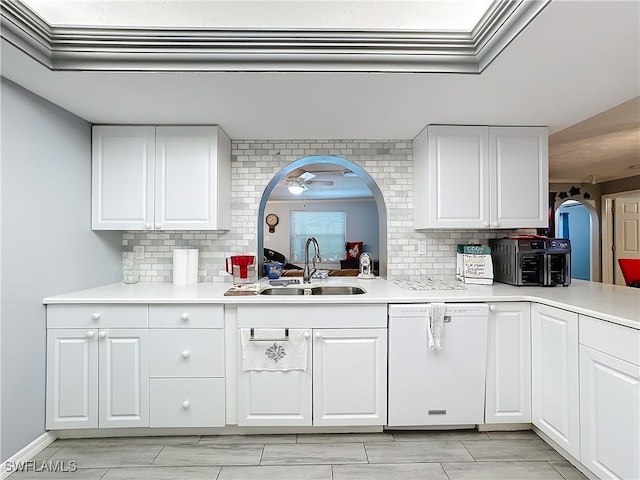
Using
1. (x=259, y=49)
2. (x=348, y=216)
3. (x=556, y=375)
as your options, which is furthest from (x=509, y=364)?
(x=348, y=216)

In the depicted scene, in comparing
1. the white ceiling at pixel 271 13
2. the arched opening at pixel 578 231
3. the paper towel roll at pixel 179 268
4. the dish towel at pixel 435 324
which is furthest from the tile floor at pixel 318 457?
the arched opening at pixel 578 231

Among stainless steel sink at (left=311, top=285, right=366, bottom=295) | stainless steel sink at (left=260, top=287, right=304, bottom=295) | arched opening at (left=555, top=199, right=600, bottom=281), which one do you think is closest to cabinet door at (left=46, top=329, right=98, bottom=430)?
stainless steel sink at (left=260, top=287, right=304, bottom=295)

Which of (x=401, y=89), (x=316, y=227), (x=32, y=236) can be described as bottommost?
(x=32, y=236)

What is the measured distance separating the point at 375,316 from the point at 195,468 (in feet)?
4.24

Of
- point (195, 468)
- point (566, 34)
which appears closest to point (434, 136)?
point (566, 34)

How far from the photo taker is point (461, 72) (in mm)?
1797

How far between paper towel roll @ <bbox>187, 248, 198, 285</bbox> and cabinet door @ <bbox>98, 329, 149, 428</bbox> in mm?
680

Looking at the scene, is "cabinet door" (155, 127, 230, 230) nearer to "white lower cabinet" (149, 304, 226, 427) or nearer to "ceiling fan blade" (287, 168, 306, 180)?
"white lower cabinet" (149, 304, 226, 427)

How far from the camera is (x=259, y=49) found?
171 centimetres

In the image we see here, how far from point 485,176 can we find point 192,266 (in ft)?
7.62

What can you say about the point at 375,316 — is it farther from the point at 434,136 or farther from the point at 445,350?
the point at 434,136

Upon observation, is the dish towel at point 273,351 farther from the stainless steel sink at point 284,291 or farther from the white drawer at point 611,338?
the white drawer at point 611,338

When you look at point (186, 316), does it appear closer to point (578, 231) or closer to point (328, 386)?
point (328, 386)

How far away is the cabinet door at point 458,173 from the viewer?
2574 millimetres
